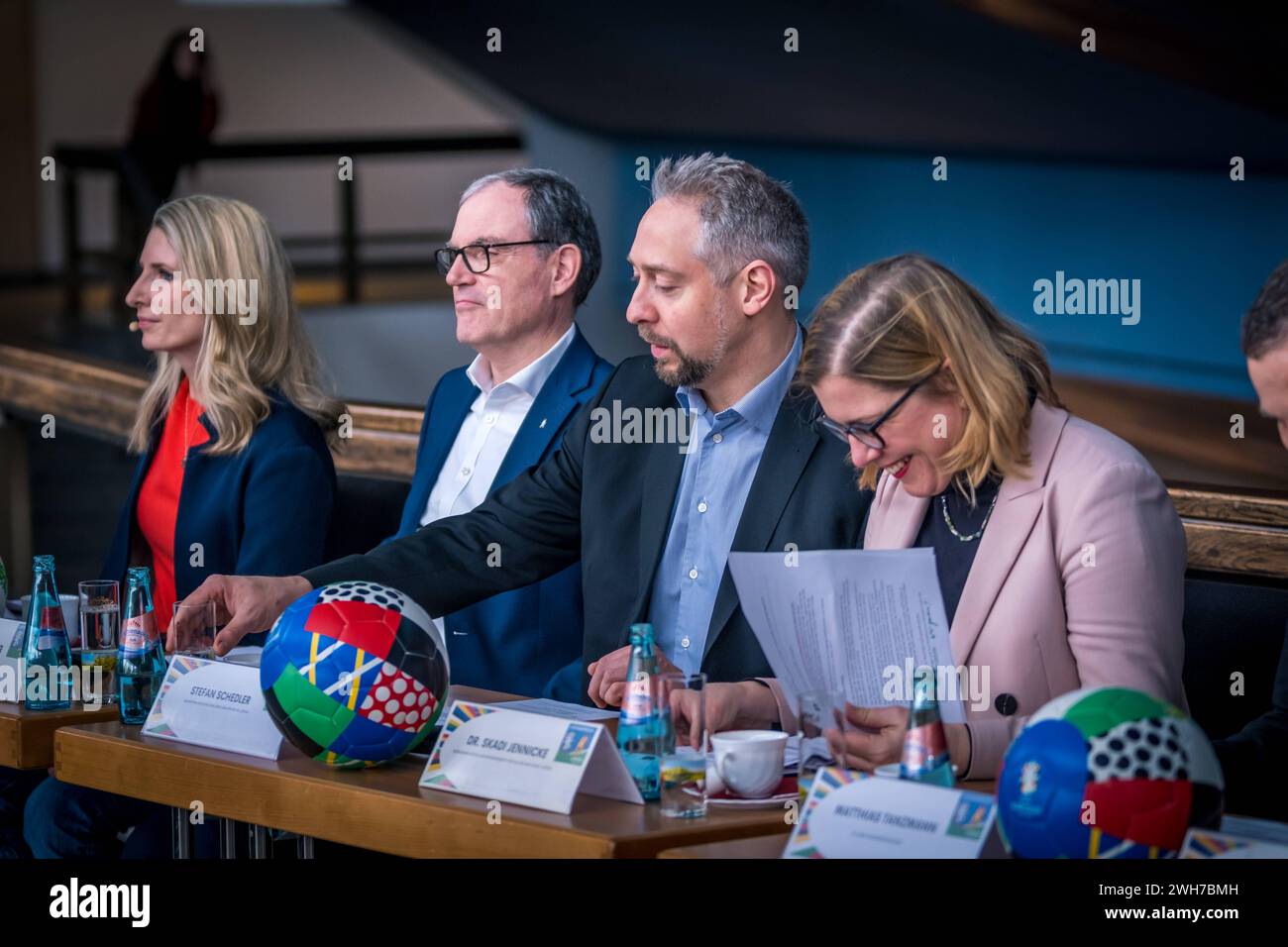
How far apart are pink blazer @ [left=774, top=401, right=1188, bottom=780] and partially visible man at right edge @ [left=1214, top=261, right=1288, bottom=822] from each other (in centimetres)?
11

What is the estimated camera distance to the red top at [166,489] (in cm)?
341

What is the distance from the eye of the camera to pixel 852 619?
2.14 m

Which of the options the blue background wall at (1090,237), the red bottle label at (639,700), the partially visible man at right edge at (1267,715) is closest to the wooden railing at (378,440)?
the partially visible man at right edge at (1267,715)

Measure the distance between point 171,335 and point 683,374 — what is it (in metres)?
1.17

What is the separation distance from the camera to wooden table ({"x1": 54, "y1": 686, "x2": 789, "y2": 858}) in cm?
194

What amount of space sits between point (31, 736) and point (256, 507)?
2.82 ft

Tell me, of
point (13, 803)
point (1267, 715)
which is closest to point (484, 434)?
point (13, 803)

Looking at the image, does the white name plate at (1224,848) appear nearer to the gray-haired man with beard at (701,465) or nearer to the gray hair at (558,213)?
the gray-haired man with beard at (701,465)

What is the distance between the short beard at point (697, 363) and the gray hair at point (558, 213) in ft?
2.29

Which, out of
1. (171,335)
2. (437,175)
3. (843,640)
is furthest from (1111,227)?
(437,175)

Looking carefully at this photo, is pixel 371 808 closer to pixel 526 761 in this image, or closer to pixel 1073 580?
pixel 526 761

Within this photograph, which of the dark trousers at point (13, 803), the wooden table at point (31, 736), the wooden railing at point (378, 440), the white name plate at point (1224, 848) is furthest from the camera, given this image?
the dark trousers at point (13, 803)

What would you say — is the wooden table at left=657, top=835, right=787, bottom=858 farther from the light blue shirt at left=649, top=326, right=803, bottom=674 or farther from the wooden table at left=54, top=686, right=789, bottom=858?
the light blue shirt at left=649, top=326, right=803, bottom=674

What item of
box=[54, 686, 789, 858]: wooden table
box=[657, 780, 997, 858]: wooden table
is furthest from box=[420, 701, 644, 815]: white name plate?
box=[657, 780, 997, 858]: wooden table
